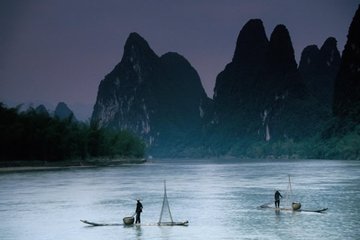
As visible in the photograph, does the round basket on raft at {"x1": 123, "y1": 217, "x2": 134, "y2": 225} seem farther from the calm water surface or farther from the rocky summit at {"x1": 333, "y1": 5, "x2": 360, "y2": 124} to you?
the rocky summit at {"x1": 333, "y1": 5, "x2": 360, "y2": 124}

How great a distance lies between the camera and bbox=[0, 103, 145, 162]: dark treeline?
92688 millimetres

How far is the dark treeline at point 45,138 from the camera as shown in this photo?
9269 centimetres

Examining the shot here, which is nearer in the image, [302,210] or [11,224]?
[11,224]

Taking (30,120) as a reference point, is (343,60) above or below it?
above

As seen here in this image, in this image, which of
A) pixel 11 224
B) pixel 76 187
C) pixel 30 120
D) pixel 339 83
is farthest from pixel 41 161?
pixel 339 83

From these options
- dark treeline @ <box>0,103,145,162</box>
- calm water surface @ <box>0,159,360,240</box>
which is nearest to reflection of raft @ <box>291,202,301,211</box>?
calm water surface @ <box>0,159,360,240</box>

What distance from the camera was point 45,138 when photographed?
97.8 metres

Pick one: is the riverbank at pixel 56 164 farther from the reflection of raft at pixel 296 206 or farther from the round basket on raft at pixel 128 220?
the round basket on raft at pixel 128 220

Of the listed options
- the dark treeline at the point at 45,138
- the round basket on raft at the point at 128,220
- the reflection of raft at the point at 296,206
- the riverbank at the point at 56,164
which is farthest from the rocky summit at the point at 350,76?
the round basket on raft at the point at 128,220

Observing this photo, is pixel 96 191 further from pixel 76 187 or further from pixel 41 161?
pixel 41 161

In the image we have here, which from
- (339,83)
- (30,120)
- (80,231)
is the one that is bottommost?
(80,231)

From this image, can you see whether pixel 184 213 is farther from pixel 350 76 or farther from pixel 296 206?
pixel 350 76

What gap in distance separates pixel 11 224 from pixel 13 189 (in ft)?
75.6

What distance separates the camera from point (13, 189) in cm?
5228
